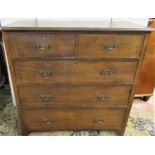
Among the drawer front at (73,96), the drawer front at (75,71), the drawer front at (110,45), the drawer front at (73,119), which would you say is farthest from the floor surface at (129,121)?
the drawer front at (110,45)

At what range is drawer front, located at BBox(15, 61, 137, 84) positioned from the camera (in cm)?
124

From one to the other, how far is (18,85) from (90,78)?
598 millimetres

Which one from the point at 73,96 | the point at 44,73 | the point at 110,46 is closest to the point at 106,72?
the point at 110,46

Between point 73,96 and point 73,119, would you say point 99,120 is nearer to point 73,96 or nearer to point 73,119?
point 73,119

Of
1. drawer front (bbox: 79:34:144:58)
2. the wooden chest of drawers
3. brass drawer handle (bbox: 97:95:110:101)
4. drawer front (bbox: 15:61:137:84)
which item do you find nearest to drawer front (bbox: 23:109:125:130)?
the wooden chest of drawers

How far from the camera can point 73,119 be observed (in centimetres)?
154

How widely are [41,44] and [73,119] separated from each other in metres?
0.79

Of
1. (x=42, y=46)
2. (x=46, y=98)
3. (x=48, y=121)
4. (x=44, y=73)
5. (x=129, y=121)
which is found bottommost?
(x=129, y=121)

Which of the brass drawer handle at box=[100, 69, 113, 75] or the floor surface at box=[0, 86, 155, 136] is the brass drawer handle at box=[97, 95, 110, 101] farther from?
the floor surface at box=[0, 86, 155, 136]

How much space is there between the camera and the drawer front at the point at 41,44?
1124 mm

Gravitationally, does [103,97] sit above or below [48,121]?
above

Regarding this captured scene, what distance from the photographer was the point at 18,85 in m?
1.32
